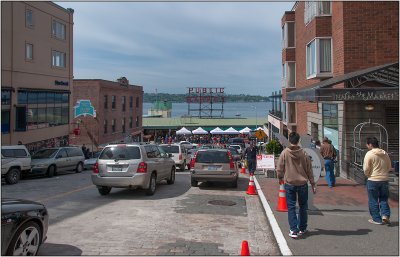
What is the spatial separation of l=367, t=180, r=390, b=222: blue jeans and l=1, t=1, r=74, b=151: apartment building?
2400 cm

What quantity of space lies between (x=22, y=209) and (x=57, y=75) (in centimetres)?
3019

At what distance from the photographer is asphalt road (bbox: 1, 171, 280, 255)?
7.05 metres

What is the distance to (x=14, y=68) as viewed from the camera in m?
28.0

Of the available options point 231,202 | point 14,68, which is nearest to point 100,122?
point 14,68

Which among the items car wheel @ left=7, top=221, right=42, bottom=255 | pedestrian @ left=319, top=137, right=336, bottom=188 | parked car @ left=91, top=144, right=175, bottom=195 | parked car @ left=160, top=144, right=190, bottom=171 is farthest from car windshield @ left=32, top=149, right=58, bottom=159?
car wheel @ left=7, top=221, right=42, bottom=255

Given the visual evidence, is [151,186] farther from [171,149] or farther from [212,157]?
[171,149]

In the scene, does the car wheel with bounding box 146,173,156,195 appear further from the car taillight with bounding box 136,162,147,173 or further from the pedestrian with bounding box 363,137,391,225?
the pedestrian with bounding box 363,137,391,225

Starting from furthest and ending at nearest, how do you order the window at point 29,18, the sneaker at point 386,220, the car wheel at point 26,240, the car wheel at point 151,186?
the window at point 29,18 < the car wheel at point 151,186 < the sneaker at point 386,220 < the car wheel at point 26,240

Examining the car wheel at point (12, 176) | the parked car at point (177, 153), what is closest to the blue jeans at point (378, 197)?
the car wheel at point (12, 176)

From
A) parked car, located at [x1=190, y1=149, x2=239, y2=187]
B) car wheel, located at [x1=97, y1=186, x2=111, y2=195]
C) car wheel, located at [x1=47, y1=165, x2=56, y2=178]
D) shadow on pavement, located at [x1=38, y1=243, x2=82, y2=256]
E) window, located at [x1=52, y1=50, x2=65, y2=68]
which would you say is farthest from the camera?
window, located at [x1=52, y1=50, x2=65, y2=68]

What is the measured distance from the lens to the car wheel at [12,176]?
58.9 ft

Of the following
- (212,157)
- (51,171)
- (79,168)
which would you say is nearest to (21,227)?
(212,157)

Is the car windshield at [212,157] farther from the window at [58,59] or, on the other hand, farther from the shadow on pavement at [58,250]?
the window at [58,59]

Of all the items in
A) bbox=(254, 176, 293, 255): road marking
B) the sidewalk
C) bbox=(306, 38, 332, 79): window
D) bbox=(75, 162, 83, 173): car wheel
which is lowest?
bbox=(75, 162, 83, 173): car wheel
